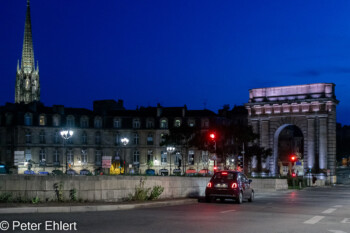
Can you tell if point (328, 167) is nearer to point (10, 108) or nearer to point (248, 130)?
point (248, 130)

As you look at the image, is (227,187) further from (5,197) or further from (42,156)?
(42,156)

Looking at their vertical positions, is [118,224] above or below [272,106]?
below

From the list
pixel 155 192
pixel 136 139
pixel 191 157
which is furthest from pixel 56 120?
pixel 155 192

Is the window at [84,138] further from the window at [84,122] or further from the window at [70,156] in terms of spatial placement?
the window at [70,156]

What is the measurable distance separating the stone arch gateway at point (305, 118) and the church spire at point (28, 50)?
101165 millimetres

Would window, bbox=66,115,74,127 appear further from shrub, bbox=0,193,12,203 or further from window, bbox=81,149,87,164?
shrub, bbox=0,193,12,203

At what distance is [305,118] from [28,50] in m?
113

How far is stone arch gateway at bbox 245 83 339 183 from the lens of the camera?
8162 cm

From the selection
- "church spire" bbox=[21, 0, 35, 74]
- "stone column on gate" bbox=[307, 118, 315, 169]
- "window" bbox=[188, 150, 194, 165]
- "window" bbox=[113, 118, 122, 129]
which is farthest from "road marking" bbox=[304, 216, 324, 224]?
"church spire" bbox=[21, 0, 35, 74]

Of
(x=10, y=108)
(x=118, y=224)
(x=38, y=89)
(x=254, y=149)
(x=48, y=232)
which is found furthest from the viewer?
(x=38, y=89)

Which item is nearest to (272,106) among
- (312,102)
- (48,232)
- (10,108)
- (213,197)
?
(312,102)

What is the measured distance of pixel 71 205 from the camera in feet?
71.6

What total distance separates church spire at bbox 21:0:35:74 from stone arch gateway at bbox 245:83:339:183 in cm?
10117

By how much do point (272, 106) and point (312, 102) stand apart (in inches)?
257
